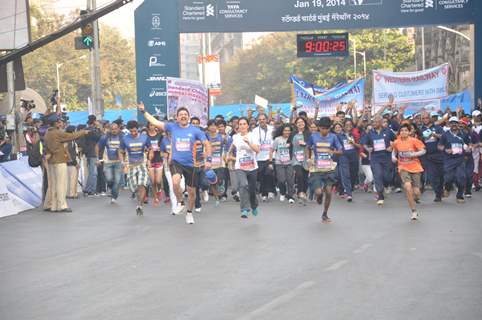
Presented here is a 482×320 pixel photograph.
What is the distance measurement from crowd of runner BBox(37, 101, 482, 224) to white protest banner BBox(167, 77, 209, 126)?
6.28 ft

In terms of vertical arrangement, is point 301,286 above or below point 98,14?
below

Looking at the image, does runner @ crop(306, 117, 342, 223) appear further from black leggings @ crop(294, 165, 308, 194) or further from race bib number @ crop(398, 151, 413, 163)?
black leggings @ crop(294, 165, 308, 194)

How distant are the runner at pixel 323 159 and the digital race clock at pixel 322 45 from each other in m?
14.4

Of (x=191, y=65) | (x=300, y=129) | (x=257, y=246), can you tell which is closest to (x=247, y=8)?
(x=300, y=129)

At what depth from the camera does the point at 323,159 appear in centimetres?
1641

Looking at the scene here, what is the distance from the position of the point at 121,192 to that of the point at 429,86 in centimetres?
974

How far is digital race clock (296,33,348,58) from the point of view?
101 feet

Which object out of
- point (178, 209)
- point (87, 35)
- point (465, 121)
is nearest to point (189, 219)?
point (178, 209)

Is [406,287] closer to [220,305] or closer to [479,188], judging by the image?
[220,305]

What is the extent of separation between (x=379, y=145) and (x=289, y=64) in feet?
239

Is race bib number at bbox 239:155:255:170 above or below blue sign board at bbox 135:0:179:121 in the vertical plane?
below

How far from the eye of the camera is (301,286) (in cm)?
930

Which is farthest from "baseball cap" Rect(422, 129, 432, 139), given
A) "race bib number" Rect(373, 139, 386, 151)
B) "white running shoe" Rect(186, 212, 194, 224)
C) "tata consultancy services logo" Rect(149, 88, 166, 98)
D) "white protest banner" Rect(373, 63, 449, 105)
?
"tata consultancy services logo" Rect(149, 88, 166, 98)

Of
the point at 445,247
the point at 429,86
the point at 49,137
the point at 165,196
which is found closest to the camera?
the point at 445,247
